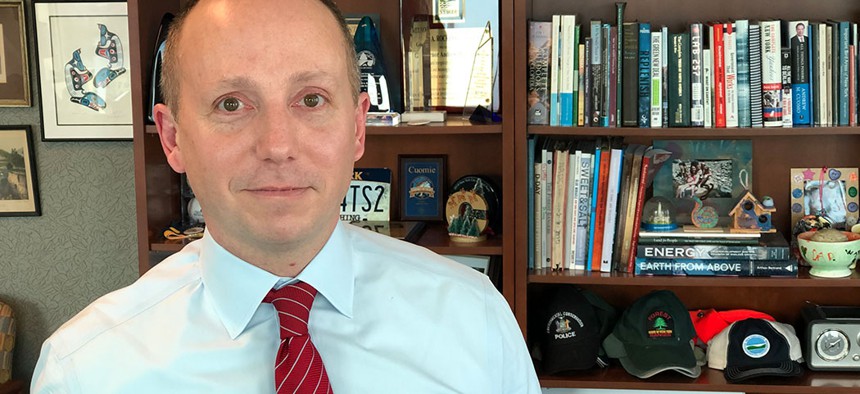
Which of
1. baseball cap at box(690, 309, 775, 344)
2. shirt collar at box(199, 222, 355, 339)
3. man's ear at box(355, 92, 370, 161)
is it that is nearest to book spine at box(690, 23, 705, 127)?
baseball cap at box(690, 309, 775, 344)

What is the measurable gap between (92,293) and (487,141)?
1.31 metres

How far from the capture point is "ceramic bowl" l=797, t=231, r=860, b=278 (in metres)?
2.45

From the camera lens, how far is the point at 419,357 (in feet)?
4.33

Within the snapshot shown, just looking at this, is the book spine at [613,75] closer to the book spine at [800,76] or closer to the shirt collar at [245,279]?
the book spine at [800,76]

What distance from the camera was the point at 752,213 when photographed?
8.40ft

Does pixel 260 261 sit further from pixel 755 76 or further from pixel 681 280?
pixel 755 76

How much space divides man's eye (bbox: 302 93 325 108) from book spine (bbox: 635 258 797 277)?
4.94 ft

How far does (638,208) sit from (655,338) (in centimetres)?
35

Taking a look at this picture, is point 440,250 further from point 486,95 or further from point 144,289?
point 144,289

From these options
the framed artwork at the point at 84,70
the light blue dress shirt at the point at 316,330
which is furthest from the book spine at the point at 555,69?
the framed artwork at the point at 84,70

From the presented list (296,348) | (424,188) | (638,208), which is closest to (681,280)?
(638,208)

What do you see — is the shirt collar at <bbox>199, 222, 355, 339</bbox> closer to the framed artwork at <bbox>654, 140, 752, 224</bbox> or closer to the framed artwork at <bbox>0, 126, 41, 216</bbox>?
the framed artwork at <bbox>654, 140, 752, 224</bbox>

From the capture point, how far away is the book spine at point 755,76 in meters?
2.45

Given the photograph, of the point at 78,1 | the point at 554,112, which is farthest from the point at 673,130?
the point at 78,1
